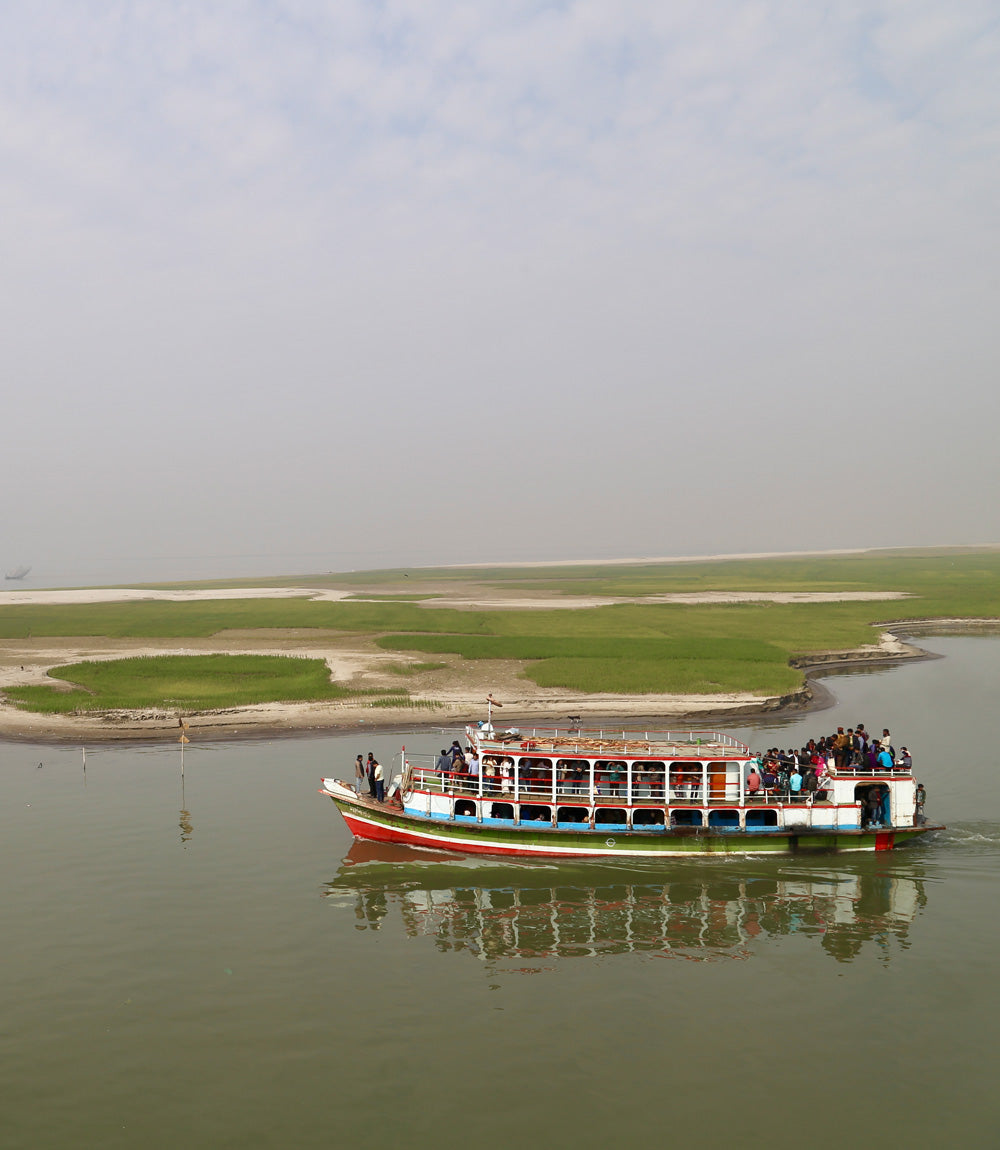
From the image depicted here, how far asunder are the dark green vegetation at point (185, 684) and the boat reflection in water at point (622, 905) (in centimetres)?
2709

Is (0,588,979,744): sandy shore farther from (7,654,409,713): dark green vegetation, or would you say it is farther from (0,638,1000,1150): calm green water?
(0,638,1000,1150): calm green water

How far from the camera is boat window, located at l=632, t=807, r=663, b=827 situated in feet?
102

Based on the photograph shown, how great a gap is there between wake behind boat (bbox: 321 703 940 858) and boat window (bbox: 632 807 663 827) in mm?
36

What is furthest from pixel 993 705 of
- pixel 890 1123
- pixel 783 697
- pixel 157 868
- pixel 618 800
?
pixel 157 868

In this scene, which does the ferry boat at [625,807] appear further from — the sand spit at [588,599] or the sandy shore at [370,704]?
the sand spit at [588,599]

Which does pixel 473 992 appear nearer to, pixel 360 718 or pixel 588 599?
pixel 360 718

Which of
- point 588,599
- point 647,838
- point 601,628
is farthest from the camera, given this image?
point 588,599

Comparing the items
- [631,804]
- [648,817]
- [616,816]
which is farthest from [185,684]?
[648,817]

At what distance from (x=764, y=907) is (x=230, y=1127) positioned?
629 inches

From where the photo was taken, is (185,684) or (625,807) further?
(185,684)

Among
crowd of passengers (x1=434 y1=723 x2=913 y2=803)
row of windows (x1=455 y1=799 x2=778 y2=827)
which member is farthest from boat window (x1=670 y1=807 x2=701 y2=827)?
crowd of passengers (x1=434 y1=723 x2=913 y2=803)

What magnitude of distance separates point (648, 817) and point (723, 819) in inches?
103

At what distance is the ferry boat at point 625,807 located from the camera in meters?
29.9

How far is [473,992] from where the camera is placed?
20094mm
